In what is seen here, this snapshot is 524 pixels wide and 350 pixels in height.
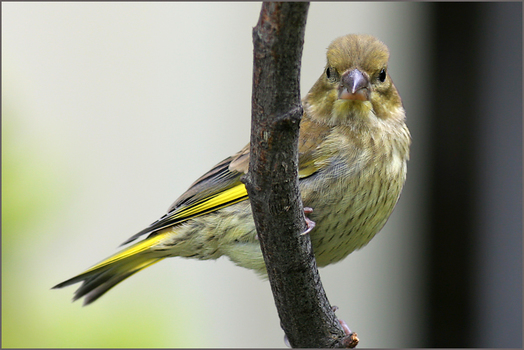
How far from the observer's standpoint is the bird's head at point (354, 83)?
2240 mm

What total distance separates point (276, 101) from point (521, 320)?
3824 mm

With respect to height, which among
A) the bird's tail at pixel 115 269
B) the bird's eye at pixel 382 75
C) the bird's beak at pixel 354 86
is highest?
the bird's eye at pixel 382 75

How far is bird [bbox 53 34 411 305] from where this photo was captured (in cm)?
224

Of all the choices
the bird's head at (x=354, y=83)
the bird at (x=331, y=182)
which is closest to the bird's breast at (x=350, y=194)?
the bird at (x=331, y=182)

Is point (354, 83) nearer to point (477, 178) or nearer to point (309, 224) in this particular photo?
point (309, 224)

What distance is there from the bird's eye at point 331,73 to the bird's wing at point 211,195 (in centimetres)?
28

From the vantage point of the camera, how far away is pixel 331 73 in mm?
2324

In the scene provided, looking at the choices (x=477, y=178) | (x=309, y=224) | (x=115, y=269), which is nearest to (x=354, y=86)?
(x=309, y=224)

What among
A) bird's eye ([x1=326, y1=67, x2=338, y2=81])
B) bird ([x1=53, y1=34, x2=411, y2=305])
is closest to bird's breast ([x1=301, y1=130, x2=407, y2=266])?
bird ([x1=53, y1=34, x2=411, y2=305])

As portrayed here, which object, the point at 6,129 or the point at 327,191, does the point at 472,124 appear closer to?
the point at 327,191

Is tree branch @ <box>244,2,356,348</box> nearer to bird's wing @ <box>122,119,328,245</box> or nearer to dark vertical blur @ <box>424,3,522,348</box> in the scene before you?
bird's wing @ <box>122,119,328,245</box>

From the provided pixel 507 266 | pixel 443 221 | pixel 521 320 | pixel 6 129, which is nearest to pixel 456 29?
pixel 443 221

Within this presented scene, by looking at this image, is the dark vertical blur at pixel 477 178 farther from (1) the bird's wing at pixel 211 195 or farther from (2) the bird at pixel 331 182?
(1) the bird's wing at pixel 211 195

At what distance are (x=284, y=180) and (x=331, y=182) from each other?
65 cm
